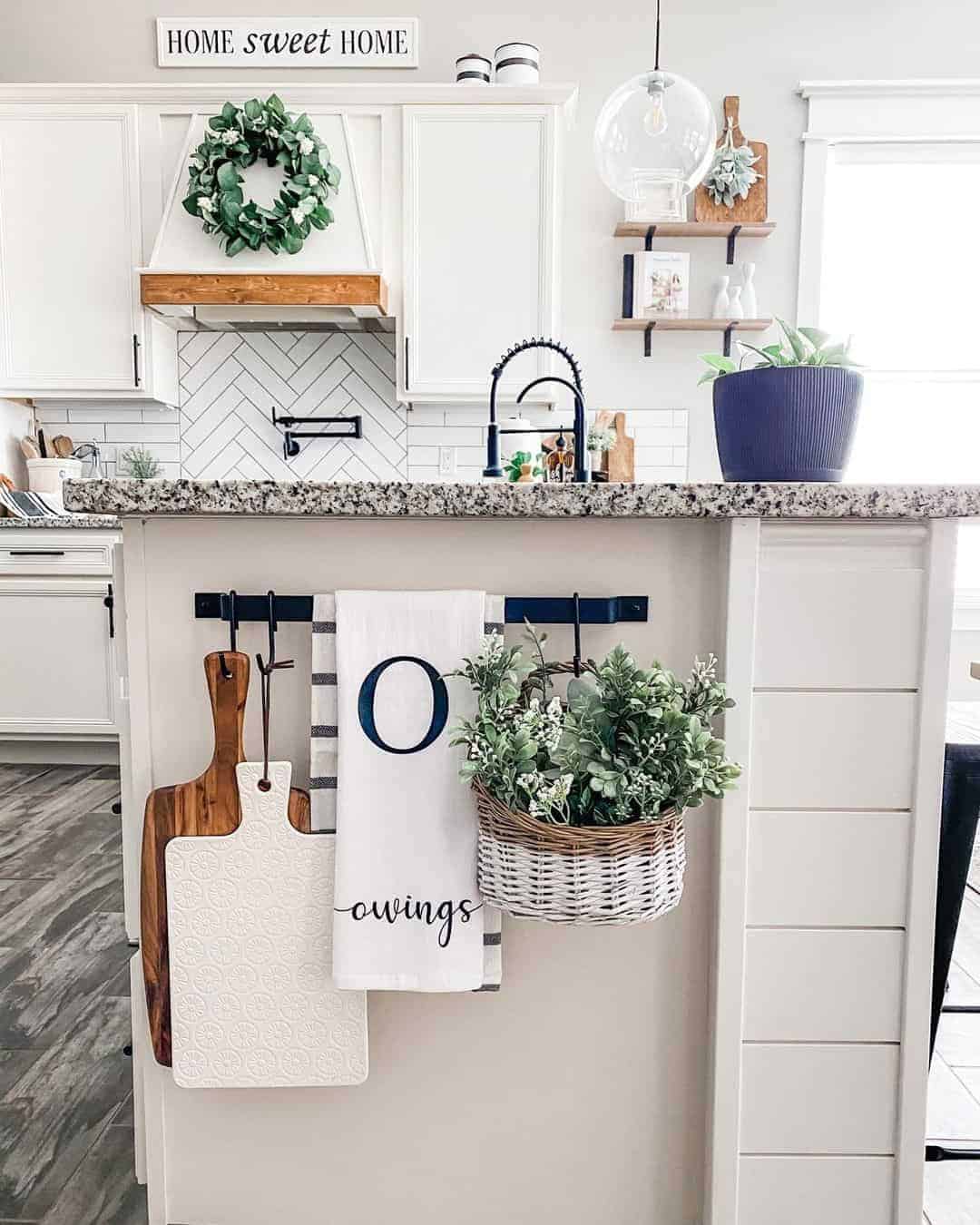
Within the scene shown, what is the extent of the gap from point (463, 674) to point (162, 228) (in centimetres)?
279

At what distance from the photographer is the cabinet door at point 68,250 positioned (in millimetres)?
3234

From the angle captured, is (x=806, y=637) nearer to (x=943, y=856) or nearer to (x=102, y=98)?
(x=943, y=856)

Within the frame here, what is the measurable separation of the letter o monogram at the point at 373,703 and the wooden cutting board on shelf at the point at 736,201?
2.88 m

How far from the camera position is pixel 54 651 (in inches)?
139

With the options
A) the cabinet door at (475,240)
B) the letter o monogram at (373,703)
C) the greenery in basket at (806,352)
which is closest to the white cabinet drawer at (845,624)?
the greenery in basket at (806,352)

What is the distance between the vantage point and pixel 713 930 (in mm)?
1154

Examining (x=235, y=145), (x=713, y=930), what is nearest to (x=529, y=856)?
(x=713, y=930)

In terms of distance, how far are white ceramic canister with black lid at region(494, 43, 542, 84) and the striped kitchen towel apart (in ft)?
9.04

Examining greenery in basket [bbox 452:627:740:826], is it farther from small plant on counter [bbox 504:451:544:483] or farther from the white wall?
the white wall

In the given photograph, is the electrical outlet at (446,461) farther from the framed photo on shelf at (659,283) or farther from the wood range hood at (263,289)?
the framed photo on shelf at (659,283)

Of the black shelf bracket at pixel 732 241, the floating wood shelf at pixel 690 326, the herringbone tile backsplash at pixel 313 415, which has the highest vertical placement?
the black shelf bracket at pixel 732 241

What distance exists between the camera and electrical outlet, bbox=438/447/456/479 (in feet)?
11.6

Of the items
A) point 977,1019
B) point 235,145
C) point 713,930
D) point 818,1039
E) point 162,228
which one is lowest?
point 977,1019

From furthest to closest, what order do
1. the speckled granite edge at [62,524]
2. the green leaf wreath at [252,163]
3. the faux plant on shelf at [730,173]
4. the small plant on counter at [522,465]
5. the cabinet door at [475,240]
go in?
the speckled granite edge at [62,524]
the faux plant on shelf at [730,173]
the cabinet door at [475,240]
the green leaf wreath at [252,163]
the small plant on counter at [522,465]
